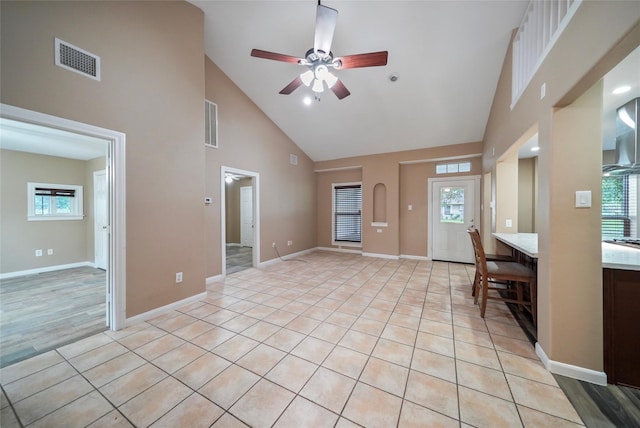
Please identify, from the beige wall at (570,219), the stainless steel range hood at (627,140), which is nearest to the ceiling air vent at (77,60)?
the beige wall at (570,219)

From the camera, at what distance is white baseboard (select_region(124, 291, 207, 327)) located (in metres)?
2.48

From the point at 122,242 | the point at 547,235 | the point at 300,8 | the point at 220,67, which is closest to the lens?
the point at 547,235

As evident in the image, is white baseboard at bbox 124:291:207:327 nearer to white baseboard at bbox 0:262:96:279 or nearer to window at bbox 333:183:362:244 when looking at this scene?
white baseboard at bbox 0:262:96:279

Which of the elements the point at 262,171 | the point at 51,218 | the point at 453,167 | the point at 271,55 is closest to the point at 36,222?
the point at 51,218

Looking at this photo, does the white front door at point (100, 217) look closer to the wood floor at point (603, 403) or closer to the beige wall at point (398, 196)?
the beige wall at point (398, 196)

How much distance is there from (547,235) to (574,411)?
3.74 feet

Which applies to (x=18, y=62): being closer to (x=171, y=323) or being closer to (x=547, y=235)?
(x=171, y=323)

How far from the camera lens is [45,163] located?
4.64 m

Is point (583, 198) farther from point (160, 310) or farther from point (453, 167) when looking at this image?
point (160, 310)

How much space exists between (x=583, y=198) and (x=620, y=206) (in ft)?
13.1

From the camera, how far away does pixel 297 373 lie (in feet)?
5.70

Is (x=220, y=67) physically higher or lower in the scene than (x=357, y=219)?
higher

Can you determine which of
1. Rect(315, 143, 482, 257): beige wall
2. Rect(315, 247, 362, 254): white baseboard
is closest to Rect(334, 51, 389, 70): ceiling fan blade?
Rect(315, 143, 482, 257): beige wall

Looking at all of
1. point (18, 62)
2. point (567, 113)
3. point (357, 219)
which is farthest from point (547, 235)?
point (357, 219)
